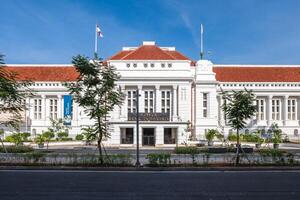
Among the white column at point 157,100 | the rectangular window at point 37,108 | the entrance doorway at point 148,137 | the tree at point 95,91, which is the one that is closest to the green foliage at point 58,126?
the rectangular window at point 37,108

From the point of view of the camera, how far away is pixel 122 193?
12.1 metres

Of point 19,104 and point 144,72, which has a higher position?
point 144,72

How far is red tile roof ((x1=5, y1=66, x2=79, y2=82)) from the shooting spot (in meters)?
66.3

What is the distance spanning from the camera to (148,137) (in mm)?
50219

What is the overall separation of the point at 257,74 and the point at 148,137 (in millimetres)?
30004

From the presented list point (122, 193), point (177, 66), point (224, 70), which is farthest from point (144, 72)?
point (122, 193)

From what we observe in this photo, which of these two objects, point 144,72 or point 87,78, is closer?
point 87,78

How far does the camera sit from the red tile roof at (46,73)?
66.3 m

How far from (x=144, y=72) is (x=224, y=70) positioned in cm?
2066

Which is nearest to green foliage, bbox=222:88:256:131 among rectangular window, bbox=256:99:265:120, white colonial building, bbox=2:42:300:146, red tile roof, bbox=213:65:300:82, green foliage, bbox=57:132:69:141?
white colonial building, bbox=2:42:300:146

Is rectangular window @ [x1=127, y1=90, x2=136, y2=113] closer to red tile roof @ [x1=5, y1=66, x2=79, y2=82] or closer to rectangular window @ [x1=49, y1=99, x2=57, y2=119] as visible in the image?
red tile roof @ [x1=5, y1=66, x2=79, y2=82]

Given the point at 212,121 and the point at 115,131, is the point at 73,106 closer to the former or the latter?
the point at 115,131

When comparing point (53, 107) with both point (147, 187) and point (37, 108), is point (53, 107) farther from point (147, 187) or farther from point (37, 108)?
point (147, 187)

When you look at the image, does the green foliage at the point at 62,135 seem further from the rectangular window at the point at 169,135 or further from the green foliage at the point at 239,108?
the green foliage at the point at 239,108
